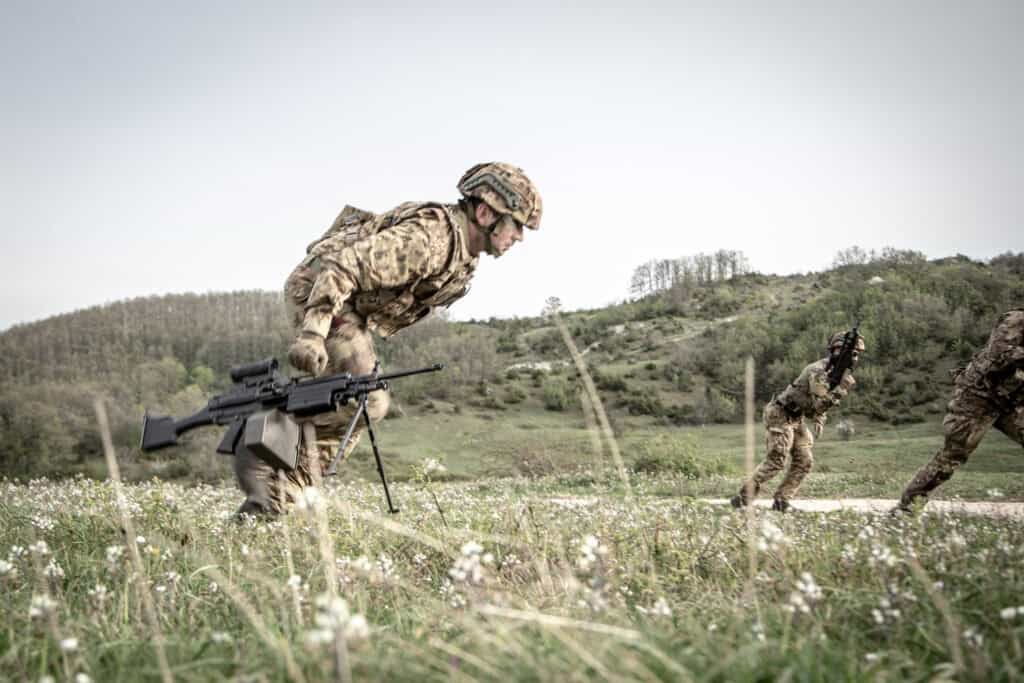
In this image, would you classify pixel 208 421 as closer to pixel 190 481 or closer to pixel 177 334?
pixel 190 481

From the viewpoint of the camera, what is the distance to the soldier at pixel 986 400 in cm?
668

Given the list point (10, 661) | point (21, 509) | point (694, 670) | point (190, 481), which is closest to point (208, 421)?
point (10, 661)

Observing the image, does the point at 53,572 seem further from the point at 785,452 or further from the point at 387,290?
the point at 785,452

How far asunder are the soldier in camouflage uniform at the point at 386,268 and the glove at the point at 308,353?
0.39 m

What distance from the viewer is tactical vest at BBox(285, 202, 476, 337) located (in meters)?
5.06

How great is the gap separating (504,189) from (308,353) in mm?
2063

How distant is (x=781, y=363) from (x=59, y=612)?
107ft

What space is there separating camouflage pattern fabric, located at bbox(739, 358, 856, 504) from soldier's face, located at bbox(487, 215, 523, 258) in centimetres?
574

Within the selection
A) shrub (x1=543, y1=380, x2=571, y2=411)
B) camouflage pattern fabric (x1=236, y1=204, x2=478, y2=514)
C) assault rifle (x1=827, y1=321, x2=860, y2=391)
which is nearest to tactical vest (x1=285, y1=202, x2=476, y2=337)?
camouflage pattern fabric (x1=236, y1=204, x2=478, y2=514)

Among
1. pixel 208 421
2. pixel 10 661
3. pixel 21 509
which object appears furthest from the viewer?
pixel 21 509

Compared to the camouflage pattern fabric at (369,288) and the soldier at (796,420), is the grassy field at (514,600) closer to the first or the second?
the camouflage pattern fabric at (369,288)

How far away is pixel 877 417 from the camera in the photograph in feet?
80.0

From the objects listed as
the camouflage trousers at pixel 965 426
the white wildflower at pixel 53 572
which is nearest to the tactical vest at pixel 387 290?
the white wildflower at pixel 53 572

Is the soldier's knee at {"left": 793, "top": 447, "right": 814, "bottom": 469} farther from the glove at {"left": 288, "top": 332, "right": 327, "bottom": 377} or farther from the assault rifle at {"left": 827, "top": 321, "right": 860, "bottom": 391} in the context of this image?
the glove at {"left": 288, "top": 332, "right": 327, "bottom": 377}
